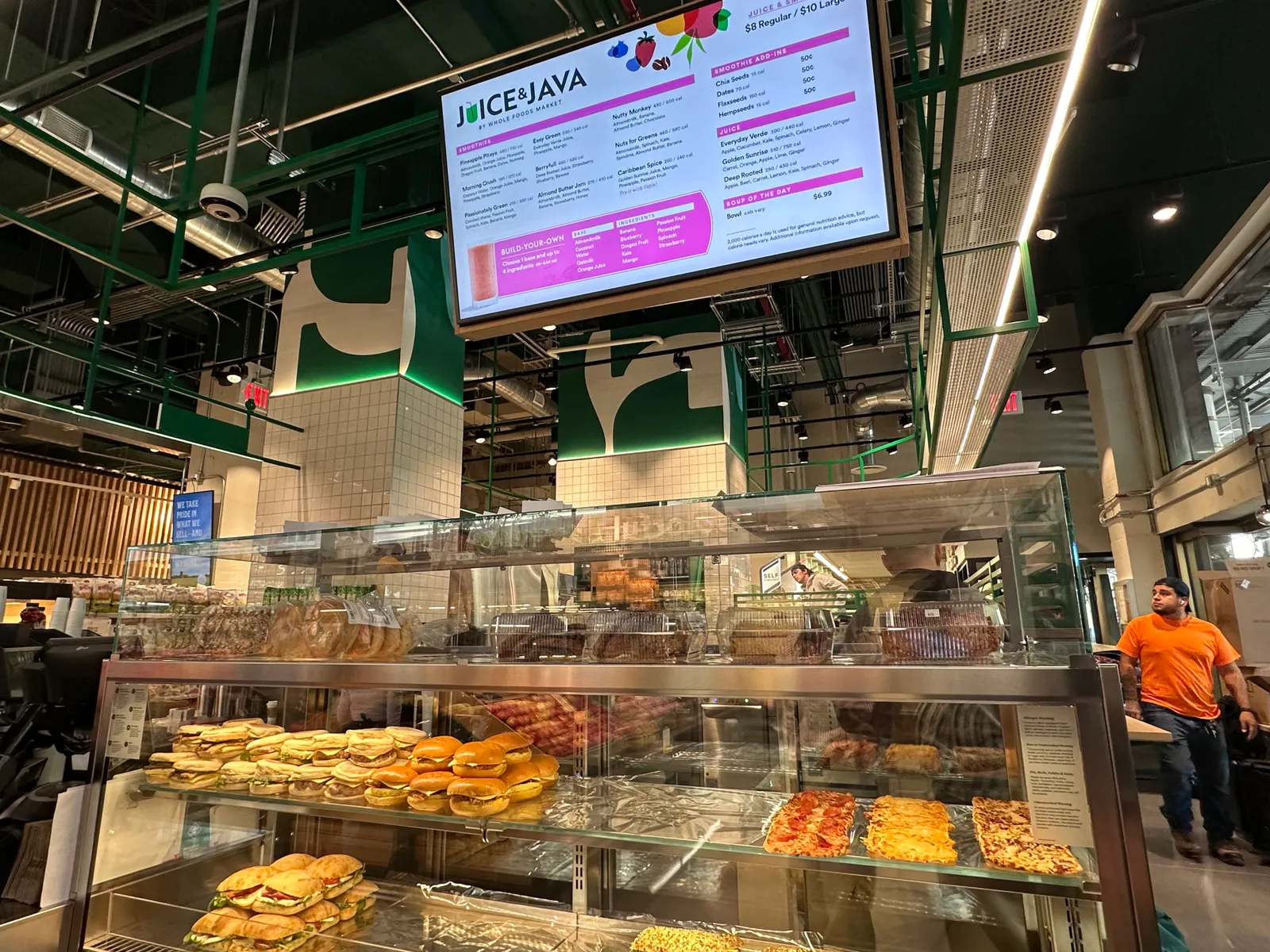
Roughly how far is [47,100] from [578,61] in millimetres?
2769

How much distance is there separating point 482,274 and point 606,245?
49 centimetres

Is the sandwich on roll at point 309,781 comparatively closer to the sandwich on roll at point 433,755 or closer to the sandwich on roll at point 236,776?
the sandwich on roll at point 236,776

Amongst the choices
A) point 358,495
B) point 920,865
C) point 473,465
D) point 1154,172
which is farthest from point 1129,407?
point 473,465

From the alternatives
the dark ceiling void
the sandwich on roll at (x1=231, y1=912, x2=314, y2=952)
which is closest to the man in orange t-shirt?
the dark ceiling void

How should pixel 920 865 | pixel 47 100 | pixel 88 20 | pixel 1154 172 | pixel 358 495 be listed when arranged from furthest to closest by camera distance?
1. pixel 1154 172
2. pixel 358 495
3. pixel 88 20
4. pixel 47 100
5. pixel 920 865

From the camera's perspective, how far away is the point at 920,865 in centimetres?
152

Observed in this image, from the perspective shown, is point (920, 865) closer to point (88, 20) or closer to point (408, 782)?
point (408, 782)

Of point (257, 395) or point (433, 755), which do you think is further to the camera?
point (257, 395)

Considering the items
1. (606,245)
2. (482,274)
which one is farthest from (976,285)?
(482,274)

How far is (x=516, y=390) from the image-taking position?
405 inches

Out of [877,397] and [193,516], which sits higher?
[877,397]

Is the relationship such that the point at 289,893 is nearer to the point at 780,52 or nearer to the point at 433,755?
the point at 433,755

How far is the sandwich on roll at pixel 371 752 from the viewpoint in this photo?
86.9 inches

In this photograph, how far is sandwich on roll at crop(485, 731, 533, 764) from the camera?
213cm
